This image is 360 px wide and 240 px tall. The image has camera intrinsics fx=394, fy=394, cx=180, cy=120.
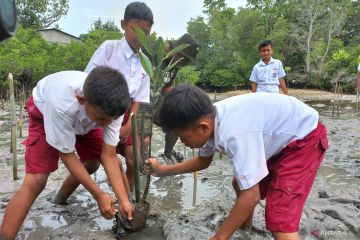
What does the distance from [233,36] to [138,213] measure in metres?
25.9

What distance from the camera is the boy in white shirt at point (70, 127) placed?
6.92ft

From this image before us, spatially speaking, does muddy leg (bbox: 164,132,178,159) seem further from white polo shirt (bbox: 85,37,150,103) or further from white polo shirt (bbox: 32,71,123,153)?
white polo shirt (bbox: 32,71,123,153)

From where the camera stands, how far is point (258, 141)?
1.94 m

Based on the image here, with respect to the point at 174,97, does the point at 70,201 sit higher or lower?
lower

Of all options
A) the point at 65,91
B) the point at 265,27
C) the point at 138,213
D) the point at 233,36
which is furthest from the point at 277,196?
the point at 265,27

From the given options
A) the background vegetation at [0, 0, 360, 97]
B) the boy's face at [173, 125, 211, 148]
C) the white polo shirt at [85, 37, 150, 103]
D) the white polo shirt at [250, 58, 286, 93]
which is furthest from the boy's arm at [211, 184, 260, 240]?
the background vegetation at [0, 0, 360, 97]

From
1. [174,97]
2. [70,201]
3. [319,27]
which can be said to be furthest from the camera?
[319,27]

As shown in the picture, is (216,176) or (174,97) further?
(216,176)

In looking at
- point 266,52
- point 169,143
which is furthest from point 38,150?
point 266,52

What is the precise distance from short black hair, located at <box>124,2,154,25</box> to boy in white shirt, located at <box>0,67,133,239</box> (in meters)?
0.84

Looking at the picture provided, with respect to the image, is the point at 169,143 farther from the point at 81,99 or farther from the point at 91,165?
the point at 81,99

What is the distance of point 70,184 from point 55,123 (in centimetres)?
99

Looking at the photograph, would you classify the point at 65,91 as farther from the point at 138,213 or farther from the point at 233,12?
the point at 233,12

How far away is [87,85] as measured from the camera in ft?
7.00
